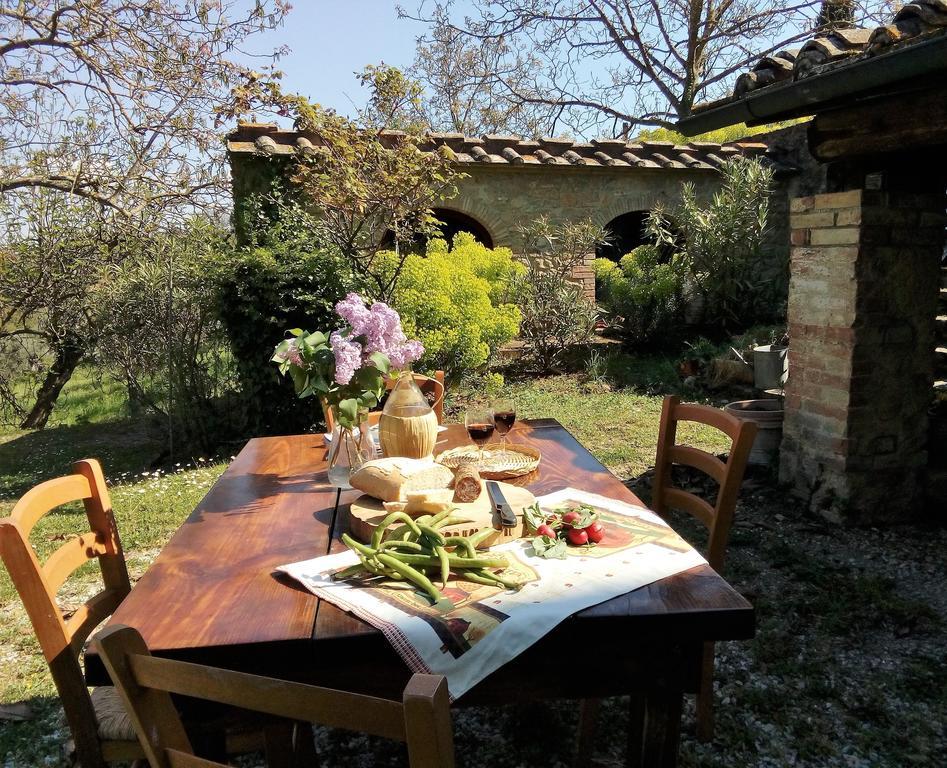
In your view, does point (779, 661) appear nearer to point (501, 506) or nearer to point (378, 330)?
point (501, 506)

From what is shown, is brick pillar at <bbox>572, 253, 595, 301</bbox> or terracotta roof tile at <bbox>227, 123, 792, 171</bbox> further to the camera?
brick pillar at <bbox>572, 253, 595, 301</bbox>

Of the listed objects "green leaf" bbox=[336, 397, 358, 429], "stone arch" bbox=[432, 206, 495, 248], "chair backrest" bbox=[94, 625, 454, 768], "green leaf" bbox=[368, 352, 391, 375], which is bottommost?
"chair backrest" bbox=[94, 625, 454, 768]

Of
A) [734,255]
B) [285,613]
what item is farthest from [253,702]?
[734,255]

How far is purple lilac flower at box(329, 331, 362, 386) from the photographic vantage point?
2023mm

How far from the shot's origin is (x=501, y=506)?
178cm

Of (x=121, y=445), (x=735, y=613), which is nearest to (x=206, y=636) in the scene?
(x=735, y=613)

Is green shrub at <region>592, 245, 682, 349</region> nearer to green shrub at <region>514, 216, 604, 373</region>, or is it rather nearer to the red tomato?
green shrub at <region>514, 216, 604, 373</region>

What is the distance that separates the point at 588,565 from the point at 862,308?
3.14 m

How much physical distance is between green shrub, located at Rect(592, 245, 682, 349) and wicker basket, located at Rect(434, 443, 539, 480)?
7.10 m

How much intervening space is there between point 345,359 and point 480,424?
1.72ft

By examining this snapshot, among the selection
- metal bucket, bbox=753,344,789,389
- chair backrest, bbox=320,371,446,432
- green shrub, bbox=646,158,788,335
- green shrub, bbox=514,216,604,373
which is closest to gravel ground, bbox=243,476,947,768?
chair backrest, bbox=320,371,446,432

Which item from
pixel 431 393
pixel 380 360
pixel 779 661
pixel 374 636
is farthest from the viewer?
pixel 431 393

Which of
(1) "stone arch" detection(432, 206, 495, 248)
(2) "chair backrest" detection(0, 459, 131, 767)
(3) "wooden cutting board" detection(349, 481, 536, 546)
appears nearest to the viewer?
(2) "chair backrest" detection(0, 459, 131, 767)

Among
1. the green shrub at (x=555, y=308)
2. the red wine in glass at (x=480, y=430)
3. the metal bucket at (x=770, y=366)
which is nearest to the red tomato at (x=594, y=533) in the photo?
the red wine in glass at (x=480, y=430)
